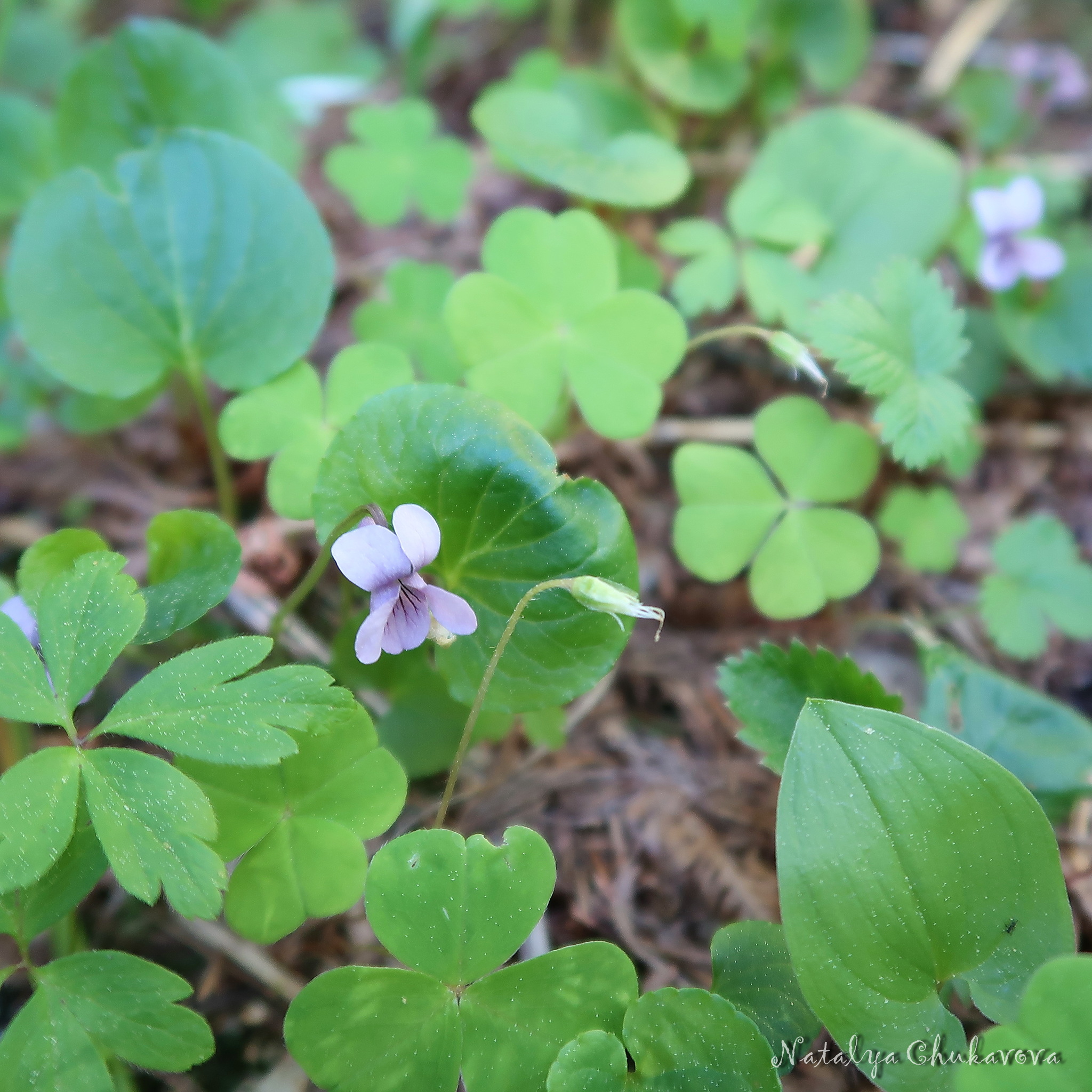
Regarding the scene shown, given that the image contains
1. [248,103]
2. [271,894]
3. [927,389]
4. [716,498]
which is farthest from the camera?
[248,103]

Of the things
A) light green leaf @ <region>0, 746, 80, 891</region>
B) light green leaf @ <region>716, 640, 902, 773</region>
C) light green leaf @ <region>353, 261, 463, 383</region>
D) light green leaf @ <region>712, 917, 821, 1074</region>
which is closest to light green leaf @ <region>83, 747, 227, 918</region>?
light green leaf @ <region>0, 746, 80, 891</region>

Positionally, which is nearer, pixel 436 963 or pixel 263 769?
pixel 436 963

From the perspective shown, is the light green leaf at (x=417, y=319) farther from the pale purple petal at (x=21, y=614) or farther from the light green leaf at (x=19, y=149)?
the light green leaf at (x=19, y=149)

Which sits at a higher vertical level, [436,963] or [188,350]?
[188,350]

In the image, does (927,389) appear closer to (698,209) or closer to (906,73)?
(698,209)

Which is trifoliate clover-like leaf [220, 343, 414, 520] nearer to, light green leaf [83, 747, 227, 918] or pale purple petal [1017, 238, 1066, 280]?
light green leaf [83, 747, 227, 918]

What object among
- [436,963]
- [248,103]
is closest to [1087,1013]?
[436,963]

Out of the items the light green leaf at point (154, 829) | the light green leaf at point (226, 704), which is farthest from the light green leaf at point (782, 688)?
the light green leaf at point (154, 829)
